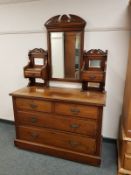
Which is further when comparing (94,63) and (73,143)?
(94,63)

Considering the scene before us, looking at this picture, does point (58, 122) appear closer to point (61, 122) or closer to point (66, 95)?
point (61, 122)

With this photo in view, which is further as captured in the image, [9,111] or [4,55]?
Result: [9,111]

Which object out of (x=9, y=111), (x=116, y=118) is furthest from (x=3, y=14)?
(x=116, y=118)

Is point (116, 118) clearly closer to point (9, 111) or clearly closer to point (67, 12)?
point (67, 12)

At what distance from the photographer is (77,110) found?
6.26 feet

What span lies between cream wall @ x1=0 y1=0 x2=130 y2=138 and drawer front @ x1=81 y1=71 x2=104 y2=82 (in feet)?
0.59

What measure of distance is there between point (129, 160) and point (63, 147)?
0.81 m

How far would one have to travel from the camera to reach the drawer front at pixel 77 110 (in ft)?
6.05

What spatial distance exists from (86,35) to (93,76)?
1.87 ft

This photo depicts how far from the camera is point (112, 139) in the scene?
245cm

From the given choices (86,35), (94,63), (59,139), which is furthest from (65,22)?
(59,139)

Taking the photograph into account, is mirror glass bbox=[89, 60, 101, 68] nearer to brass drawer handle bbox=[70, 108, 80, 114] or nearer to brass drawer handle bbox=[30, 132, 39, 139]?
brass drawer handle bbox=[70, 108, 80, 114]

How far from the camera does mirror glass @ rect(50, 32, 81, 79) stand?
222 centimetres

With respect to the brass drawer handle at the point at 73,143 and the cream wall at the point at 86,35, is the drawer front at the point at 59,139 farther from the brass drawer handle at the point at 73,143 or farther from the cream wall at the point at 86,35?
the cream wall at the point at 86,35
